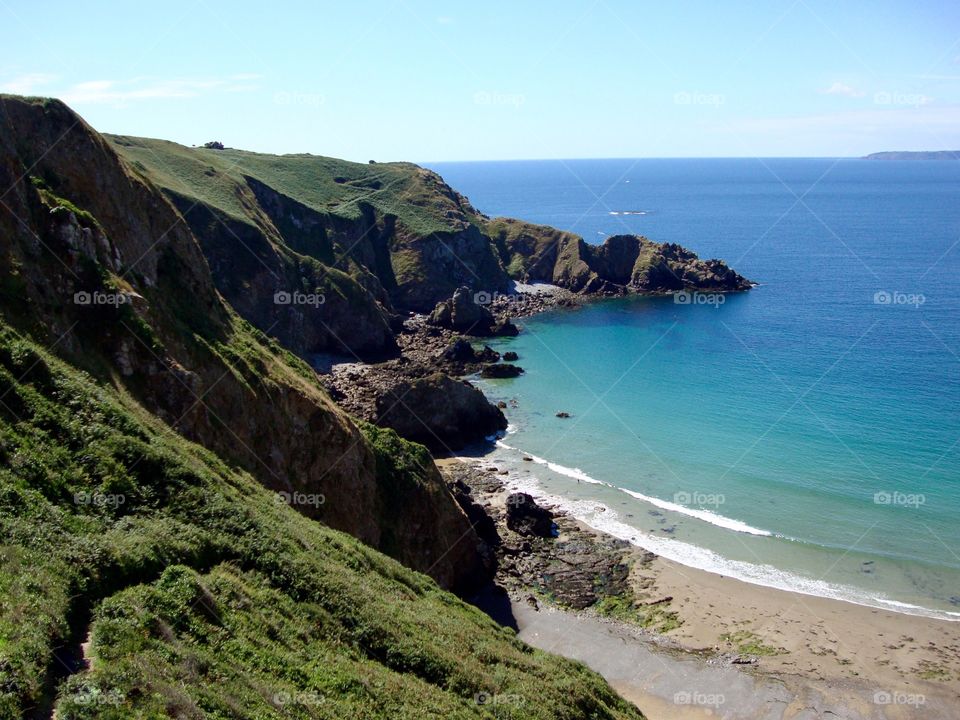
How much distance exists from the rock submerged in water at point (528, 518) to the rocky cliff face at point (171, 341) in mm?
6437

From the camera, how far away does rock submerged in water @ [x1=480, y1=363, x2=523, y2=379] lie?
76438 millimetres

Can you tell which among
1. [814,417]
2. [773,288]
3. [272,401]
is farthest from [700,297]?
[272,401]

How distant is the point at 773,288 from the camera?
117438 millimetres

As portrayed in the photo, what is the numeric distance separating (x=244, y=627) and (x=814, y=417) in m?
55.4

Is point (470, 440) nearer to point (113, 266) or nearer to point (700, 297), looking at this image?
point (113, 266)

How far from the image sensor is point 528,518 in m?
45.2

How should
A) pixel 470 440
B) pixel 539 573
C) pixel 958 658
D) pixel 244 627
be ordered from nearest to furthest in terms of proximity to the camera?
pixel 244 627 → pixel 958 658 → pixel 539 573 → pixel 470 440
